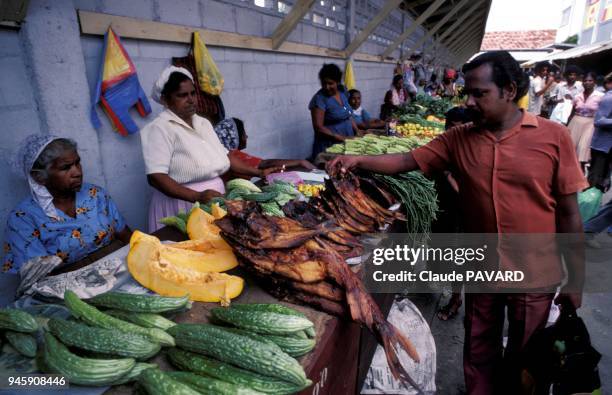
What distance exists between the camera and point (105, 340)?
1.09 metres

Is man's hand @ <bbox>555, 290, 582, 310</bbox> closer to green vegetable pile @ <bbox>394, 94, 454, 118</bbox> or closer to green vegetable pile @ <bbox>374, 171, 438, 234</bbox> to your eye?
green vegetable pile @ <bbox>374, 171, 438, 234</bbox>

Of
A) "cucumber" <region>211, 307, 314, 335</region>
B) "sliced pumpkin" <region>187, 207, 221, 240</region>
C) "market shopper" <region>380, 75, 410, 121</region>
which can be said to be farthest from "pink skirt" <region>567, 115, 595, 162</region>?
"cucumber" <region>211, 307, 314, 335</region>

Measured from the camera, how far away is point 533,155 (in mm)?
1919

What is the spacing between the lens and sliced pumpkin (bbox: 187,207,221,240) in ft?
6.37

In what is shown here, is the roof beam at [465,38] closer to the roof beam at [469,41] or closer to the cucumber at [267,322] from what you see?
the roof beam at [469,41]

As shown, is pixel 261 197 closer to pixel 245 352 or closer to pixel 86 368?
pixel 245 352

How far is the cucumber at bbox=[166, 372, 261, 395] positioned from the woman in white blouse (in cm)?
173

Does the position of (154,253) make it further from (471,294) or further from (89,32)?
(89,32)

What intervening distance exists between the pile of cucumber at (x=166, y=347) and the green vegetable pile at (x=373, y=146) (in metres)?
3.20

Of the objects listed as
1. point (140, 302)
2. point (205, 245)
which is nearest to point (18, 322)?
point (140, 302)

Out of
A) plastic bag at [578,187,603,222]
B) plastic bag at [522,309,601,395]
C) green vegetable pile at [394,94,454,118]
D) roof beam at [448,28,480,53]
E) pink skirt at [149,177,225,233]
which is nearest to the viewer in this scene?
plastic bag at [522,309,601,395]

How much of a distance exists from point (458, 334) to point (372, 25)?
6.85 meters

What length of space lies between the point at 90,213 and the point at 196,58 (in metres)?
2.29

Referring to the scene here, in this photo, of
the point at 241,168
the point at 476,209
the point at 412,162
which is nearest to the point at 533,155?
the point at 476,209
